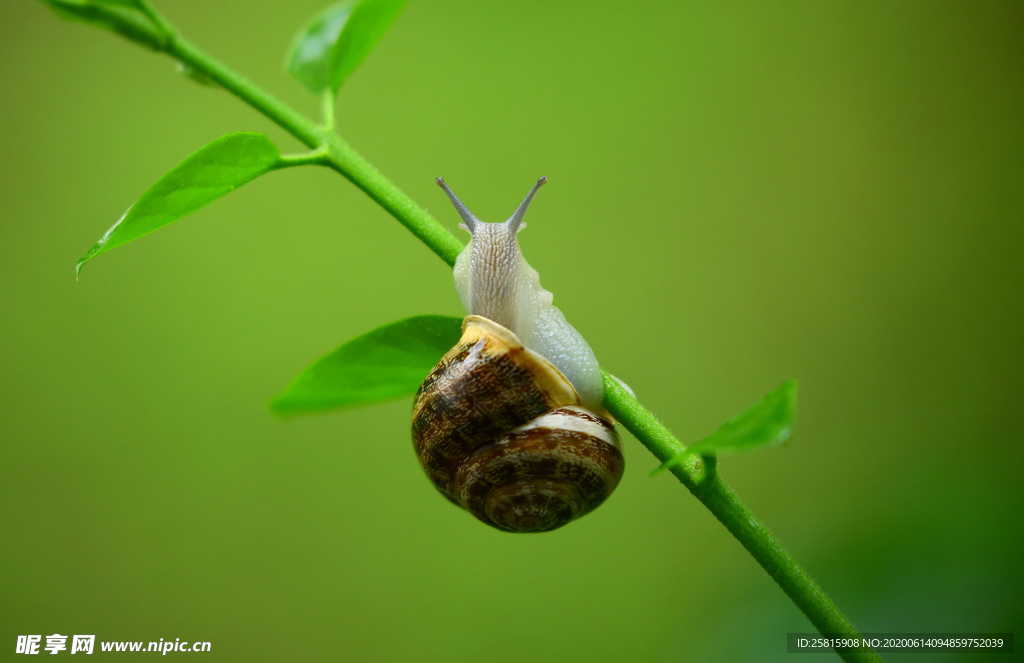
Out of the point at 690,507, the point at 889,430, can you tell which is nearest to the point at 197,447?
the point at 690,507

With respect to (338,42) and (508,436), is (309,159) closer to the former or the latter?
(338,42)

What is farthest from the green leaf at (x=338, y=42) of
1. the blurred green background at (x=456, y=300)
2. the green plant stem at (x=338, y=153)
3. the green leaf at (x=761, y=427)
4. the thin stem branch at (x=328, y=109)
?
the blurred green background at (x=456, y=300)

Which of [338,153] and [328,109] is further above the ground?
[328,109]

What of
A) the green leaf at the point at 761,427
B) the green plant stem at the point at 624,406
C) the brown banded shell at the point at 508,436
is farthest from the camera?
the brown banded shell at the point at 508,436

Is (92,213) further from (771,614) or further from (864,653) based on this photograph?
(864,653)

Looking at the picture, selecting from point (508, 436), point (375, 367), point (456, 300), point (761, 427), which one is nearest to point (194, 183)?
point (375, 367)

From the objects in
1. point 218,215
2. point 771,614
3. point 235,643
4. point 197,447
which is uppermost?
point 218,215

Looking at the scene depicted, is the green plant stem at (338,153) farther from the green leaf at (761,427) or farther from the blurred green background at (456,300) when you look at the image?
the blurred green background at (456,300)
